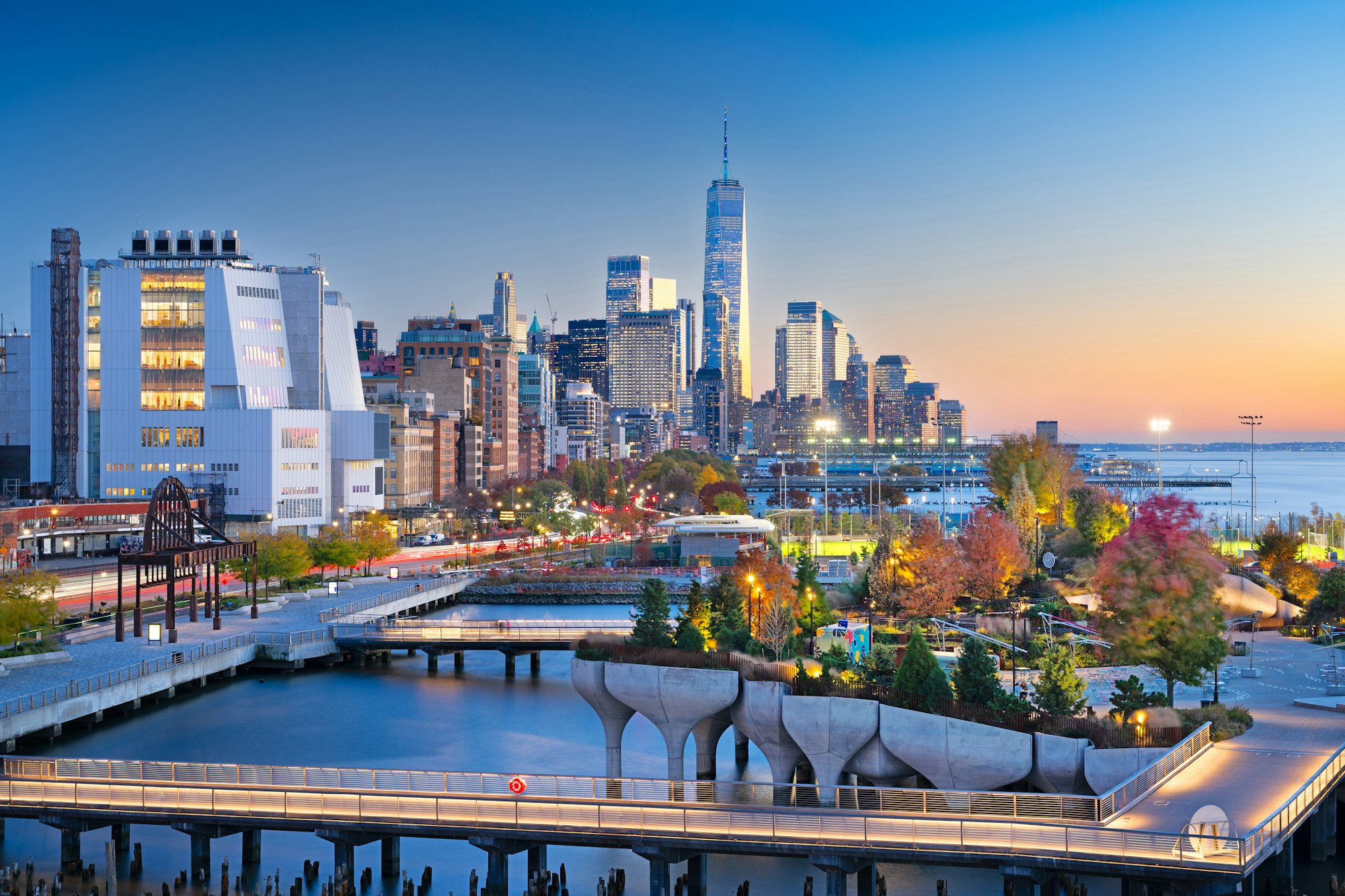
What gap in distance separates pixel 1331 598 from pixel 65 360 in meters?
123

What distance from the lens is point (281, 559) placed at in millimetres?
97812

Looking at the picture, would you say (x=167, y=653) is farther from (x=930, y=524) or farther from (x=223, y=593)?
(x=930, y=524)

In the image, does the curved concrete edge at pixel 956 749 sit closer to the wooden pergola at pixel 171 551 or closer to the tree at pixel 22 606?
the tree at pixel 22 606

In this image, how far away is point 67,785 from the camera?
1583 inches

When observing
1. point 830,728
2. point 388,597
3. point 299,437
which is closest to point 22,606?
point 388,597

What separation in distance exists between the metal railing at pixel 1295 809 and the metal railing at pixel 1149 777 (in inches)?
136

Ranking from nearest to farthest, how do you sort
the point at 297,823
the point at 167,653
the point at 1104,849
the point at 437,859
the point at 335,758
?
1. the point at 1104,849
2. the point at 297,823
3. the point at 437,859
4. the point at 335,758
5. the point at 167,653

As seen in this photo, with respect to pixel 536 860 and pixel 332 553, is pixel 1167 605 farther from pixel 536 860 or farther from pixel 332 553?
pixel 332 553

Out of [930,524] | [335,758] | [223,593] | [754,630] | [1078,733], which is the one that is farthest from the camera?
[223,593]

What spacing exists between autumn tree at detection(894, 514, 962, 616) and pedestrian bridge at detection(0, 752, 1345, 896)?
31813mm

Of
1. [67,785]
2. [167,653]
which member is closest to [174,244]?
[167,653]

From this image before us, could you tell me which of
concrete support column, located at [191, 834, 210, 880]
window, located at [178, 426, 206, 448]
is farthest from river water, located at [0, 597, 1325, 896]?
window, located at [178, 426, 206, 448]

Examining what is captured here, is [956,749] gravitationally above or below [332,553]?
below

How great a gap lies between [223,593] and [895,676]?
2703 inches
